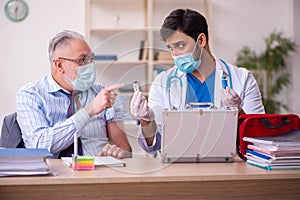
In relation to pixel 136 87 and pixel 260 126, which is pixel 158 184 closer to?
pixel 136 87

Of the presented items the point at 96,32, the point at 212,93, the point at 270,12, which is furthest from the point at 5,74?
the point at 212,93

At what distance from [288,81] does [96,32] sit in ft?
6.42

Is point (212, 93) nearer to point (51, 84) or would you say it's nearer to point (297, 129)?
point (297, 129)

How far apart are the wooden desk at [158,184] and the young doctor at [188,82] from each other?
0.20m

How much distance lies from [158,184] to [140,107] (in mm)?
294

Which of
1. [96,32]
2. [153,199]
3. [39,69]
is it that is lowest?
[153,199]

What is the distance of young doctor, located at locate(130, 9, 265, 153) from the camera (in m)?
1.94

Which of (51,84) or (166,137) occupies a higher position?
(51,84)

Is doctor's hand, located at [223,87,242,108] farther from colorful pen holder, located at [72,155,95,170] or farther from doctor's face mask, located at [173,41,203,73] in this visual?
colorful pen holder, located at [72,155,95,170]

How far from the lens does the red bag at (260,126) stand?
2.02m

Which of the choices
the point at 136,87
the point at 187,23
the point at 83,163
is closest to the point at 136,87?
the point at 136,87

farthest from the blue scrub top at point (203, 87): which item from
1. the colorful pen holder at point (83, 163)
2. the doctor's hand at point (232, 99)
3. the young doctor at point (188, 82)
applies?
the colorful pen holder at point (83, 163)

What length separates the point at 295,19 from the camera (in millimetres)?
5520

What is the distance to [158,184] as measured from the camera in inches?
67.1
